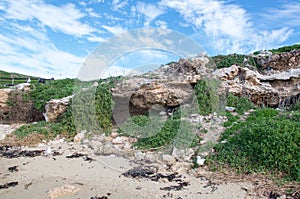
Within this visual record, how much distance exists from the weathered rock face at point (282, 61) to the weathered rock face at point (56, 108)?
30.9ft

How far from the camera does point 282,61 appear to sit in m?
Result: 12.7

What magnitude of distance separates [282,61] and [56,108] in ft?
34.3

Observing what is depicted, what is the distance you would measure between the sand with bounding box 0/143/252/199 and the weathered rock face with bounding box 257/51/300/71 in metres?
9.35

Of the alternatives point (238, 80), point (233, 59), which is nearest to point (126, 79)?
point (238, 80)

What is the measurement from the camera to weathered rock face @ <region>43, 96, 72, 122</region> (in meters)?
10.7

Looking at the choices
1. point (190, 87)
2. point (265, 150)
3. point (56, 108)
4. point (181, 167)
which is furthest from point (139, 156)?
point (56, 108)

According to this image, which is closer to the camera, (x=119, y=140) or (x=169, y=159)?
(x=169, y=159)

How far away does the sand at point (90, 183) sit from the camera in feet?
15.4

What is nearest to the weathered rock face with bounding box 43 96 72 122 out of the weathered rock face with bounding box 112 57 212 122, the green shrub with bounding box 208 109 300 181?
the weathered rock face with bounding box 112 57 212 122

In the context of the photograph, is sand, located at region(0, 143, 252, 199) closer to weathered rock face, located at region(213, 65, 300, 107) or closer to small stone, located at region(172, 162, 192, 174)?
small stone, located at region(172, 162, 192, 174)

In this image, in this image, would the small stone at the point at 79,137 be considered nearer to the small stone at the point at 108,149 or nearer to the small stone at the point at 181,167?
the small stone at the point at 108,149

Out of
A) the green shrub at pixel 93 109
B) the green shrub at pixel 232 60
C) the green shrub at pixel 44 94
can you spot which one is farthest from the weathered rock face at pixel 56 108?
the green shrub at pixel 232 60

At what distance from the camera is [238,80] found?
10422 millimetres

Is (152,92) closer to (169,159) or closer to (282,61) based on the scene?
(169,159)
